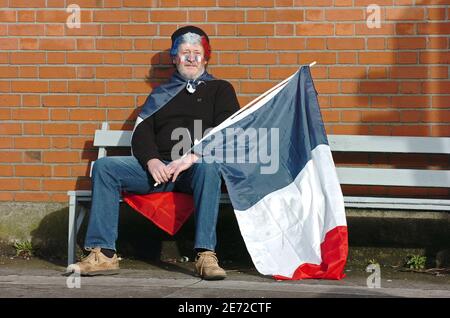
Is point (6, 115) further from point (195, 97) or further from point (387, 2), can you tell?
point (387, 2)

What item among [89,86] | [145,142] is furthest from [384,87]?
[89,86]

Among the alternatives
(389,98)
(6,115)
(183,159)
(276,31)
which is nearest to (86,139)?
(6,115)

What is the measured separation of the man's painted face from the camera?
6141 millimetres

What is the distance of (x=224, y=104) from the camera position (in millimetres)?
6047

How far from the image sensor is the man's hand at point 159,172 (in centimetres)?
574

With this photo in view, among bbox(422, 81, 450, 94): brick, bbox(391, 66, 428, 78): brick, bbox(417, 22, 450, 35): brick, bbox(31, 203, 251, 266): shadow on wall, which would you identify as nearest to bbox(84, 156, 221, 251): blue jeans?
bbox(31, 203, 251, 266): shadow on wall

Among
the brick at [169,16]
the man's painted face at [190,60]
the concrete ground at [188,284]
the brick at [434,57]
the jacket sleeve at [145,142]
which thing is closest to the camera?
the concrete ground at [188,284]

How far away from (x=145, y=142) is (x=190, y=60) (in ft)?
2.14

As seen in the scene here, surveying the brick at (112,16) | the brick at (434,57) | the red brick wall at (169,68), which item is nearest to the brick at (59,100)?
the red brick wall at (169,68)

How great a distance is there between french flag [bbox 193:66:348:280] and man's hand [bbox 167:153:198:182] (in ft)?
0.24

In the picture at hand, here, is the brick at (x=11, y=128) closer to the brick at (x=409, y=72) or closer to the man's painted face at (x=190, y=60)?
the man's painted face at (x=190, y=60)

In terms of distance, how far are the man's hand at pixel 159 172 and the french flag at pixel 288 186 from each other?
242 mm

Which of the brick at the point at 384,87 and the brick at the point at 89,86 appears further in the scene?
the brick at the point at 89,86
